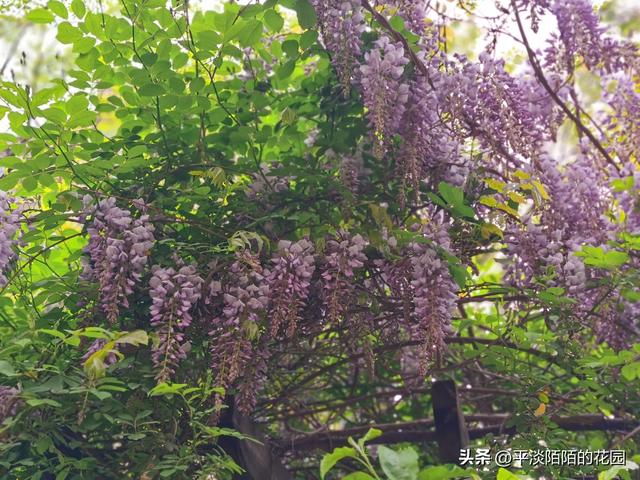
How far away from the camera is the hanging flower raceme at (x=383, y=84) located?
2.00m

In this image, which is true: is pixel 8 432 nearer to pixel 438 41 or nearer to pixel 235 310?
pixel 235 310

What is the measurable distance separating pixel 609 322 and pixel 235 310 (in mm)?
1101

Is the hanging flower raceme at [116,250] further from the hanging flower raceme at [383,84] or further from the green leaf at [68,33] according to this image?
the hanging flower raceme at [383,84]

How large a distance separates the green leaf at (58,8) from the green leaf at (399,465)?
142cm

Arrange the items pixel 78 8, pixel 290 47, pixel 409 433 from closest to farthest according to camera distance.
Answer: pixel 78 8, pixel 290 47, pixel 409 433

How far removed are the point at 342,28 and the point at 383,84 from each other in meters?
0.19

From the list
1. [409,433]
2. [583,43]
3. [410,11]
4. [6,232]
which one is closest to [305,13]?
[410,11]

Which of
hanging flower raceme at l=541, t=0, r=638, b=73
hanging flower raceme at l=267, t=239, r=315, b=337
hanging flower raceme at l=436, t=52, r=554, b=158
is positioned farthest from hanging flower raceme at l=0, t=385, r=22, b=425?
hanging flower raceme at l=541, t=0, r=638, b=73

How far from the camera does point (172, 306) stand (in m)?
1.85

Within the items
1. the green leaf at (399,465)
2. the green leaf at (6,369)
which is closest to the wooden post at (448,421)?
the green leaf at (6,369)

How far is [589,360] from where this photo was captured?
2.03 metres

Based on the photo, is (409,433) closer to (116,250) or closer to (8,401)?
(116,250)

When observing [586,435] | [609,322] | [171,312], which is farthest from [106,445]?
[586,435]

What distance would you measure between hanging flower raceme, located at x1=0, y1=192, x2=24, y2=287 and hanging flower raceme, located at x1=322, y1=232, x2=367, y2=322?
80cm
